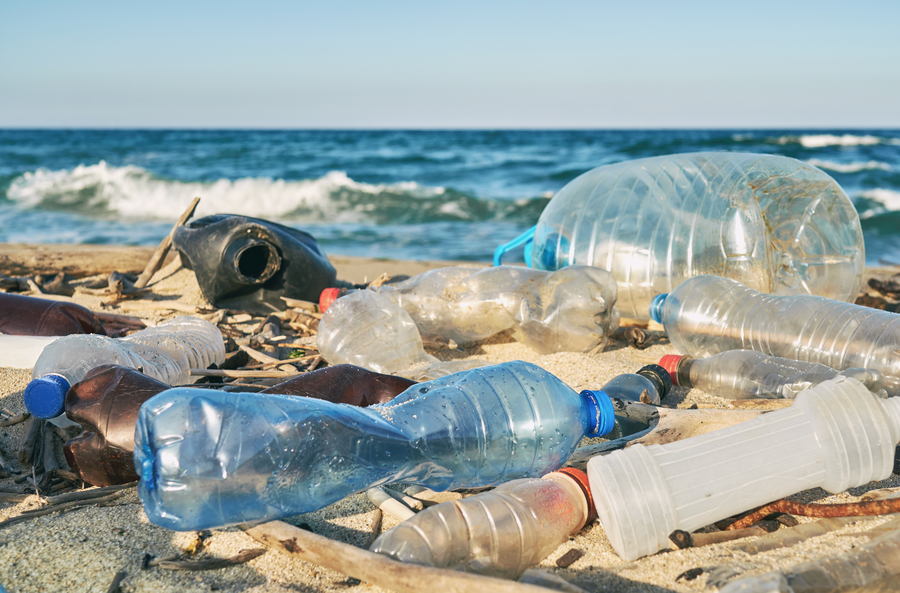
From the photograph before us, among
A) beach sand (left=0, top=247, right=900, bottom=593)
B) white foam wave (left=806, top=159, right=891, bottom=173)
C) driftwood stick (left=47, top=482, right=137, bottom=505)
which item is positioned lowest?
beach sand (left=0, top=247, right=900, bottom=593)

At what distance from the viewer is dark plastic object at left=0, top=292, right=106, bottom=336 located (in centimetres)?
237

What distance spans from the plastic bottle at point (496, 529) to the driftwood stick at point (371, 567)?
6 cm

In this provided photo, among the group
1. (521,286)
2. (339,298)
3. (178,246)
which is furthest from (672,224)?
(178,246)

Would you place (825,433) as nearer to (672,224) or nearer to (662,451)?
(662,451)

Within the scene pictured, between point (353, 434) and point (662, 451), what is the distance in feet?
2.27

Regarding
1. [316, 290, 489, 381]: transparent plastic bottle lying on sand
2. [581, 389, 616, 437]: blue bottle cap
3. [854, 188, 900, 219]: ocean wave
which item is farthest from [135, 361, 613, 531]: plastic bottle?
[854, 188, 900, 219]: ocean wave

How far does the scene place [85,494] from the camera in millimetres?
1572

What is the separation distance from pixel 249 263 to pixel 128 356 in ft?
4.55

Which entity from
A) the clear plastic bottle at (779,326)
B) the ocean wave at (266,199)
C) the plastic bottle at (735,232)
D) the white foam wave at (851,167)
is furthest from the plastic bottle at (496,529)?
the white foam wave at (851,167)

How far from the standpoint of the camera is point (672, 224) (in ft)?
10.4

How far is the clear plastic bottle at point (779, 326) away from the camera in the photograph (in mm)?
2213

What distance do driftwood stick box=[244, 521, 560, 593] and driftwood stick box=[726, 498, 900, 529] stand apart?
0.64m

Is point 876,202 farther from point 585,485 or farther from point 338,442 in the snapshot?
point 338,442

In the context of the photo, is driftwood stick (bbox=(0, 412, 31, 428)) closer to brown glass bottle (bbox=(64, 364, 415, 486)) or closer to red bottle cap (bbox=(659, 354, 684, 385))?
brown glass bottle (bbox=(64, 364, 415, 486))
